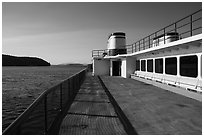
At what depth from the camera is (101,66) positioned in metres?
26.4

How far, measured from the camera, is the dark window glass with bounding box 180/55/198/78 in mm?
9148

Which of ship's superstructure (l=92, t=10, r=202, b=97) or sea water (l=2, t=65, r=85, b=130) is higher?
ship's superstructure (l=92, t=10, r=202, b=97)

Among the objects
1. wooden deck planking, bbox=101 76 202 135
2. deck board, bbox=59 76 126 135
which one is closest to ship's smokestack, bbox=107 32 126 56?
wooden deck planking, bbox=101 76 202 135

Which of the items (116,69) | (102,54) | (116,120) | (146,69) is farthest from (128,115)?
(102,54)

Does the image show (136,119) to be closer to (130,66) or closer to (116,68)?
(130,66)

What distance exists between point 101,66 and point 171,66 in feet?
50.4

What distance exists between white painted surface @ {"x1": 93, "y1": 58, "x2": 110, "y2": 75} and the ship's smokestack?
227cm

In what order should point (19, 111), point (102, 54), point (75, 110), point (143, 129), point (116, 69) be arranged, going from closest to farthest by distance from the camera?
point (143, 129), point (75, 110), point (19, 111), point (116, 69), point (102, 54)

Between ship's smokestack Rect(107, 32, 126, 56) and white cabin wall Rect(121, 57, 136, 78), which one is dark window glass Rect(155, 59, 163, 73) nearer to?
white cabin wall Rect(121, 57, 136, 78)

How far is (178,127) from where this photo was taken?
4.82 m

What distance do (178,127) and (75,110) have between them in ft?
11.9

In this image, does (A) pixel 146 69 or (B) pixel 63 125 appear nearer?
(B) pixel 63 125

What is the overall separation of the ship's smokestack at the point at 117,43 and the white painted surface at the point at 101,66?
7.44 ft

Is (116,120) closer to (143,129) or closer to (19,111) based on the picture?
(143,129)
